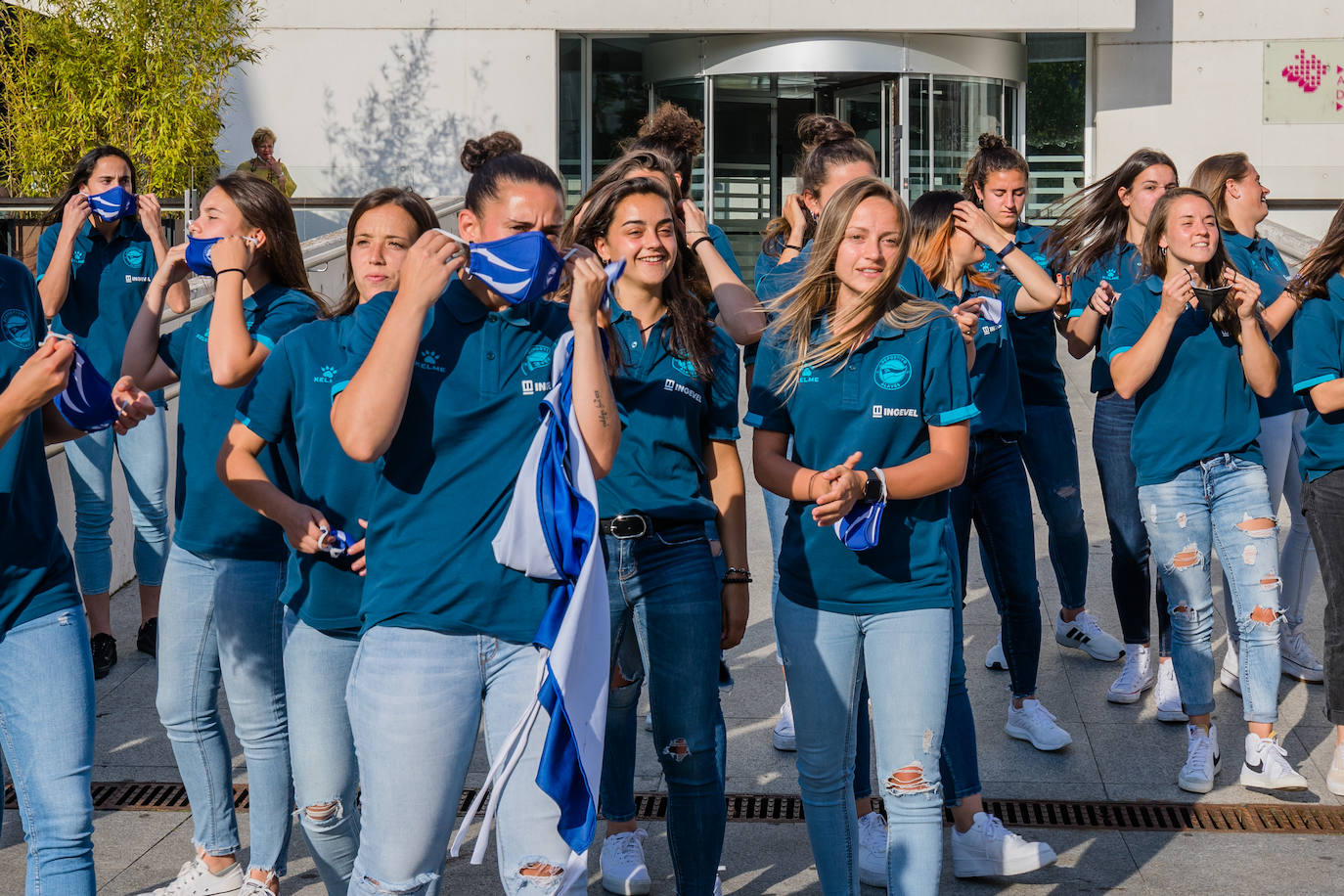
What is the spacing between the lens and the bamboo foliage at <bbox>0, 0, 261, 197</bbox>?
12336mm

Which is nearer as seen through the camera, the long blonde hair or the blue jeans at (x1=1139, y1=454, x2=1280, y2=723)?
the long blonde hair

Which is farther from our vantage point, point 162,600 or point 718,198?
point 718,198

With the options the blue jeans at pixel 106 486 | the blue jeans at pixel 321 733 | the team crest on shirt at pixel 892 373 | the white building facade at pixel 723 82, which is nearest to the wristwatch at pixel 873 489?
the team crest on shirt at pixel 892 373

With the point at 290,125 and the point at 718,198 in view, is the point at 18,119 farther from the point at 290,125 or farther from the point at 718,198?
the point at 718,198

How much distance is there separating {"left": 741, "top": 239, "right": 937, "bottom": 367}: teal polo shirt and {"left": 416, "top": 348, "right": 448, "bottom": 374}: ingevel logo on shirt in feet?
4.27

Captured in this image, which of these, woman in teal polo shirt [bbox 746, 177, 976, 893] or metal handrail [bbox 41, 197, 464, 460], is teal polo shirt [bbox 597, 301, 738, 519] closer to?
woman in teal polo shirt [bbox 746, 177, 976, 893]

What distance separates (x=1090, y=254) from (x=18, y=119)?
31.8 feet

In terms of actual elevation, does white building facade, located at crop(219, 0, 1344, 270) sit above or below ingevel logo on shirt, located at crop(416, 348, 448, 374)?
above

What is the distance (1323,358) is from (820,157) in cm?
186

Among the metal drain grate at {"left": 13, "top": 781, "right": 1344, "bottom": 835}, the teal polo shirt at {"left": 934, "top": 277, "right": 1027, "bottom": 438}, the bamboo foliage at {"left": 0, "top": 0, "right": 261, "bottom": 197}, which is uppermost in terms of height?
the bamboo foliage at {"left": 0, "top": 0, "right": 261, "bottom": 197}

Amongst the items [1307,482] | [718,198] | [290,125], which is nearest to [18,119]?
[290,125]

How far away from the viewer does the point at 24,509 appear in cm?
334

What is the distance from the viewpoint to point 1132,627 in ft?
20.2

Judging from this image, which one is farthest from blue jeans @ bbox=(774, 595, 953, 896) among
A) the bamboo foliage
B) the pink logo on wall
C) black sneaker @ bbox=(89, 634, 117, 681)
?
the pink logo on wall
